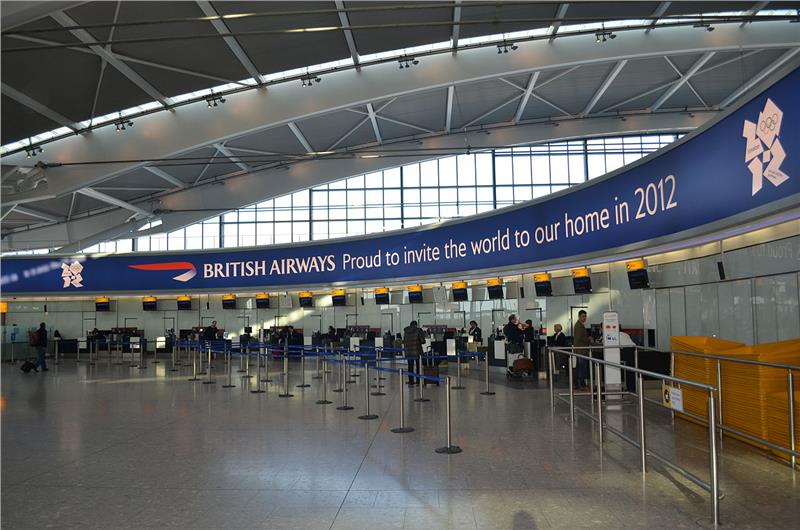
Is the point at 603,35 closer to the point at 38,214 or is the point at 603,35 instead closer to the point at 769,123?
the point at 769,123

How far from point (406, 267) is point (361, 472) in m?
13.5

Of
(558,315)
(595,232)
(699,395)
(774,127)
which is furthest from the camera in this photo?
(558,315)

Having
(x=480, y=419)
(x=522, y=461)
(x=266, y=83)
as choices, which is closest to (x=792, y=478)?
(x=522, y=461)

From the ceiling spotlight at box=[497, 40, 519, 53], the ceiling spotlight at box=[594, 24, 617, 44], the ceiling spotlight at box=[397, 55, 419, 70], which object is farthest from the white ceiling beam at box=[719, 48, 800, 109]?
the ceiling spotlight at box=[397, 55, 419, 70]

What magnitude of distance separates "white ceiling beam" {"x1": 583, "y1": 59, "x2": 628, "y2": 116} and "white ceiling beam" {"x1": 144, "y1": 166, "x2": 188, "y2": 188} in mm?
20082

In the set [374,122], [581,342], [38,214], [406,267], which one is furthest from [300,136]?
[581,342]

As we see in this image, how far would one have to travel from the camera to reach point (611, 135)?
29.7 m

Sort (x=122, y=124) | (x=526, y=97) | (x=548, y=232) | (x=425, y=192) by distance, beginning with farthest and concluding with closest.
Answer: (x=425, y=192) → (x=526, y=97) → (x=122, y=124) → (x=548, y=232)

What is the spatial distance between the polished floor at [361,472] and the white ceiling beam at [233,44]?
27.9 ft

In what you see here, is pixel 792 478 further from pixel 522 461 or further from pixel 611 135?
pixel 611 135

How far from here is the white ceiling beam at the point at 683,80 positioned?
22.5 metres

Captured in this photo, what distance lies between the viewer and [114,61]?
14484mm

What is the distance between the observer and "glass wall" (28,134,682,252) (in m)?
30.2

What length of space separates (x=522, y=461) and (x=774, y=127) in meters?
5.34
